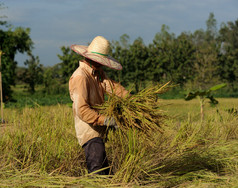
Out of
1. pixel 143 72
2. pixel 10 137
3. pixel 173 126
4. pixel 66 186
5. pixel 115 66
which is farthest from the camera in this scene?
pixel 143 72

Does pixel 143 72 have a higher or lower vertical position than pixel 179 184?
higher

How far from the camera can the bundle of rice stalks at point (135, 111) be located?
283 cm

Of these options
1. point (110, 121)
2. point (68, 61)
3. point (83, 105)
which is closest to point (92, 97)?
point (83, 105)

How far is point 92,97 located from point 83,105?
0.71ft

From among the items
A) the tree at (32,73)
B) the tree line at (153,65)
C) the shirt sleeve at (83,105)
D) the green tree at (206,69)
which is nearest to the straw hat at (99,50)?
the shirt sleeve at (83,105)

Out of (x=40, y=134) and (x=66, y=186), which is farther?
(x=40, y=134)

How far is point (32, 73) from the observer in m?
28.9

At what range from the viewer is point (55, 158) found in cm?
366

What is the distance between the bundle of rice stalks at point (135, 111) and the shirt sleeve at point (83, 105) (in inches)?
4.0

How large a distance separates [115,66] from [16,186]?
1.47 metres

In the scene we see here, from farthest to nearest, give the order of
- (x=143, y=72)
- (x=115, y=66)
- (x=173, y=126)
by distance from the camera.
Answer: (x=143, y=72) < (x=173, y=126) < (x=115, y=66)

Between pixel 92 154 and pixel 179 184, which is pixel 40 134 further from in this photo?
pixel 179 184

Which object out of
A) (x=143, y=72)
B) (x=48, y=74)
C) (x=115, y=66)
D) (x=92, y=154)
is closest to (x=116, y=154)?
(x=92, y=154)

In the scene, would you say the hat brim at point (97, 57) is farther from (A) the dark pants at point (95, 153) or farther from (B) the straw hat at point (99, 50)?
(A) the dark pants at point (95, 153)
